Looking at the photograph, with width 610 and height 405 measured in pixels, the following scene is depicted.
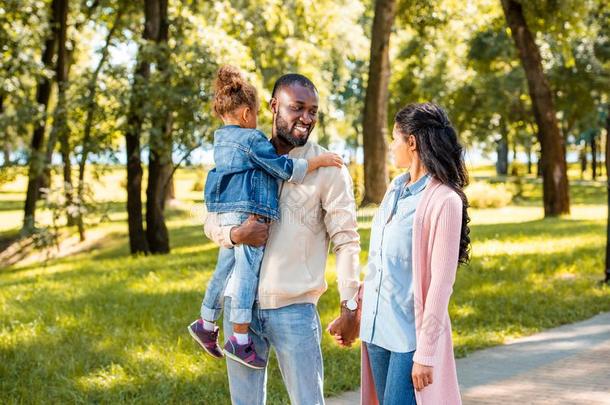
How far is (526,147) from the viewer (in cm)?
7525

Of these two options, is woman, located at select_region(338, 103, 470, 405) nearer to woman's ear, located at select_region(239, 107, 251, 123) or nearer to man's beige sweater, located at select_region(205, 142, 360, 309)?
man's beige sweater, located at select_region(205, 142, 360, 309)

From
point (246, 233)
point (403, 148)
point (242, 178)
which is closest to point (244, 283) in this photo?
point (246, 233)

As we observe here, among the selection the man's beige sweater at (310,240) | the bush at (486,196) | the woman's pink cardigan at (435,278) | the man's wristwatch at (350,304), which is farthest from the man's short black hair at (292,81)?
the bush at (486,196)

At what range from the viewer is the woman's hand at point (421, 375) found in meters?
3.68

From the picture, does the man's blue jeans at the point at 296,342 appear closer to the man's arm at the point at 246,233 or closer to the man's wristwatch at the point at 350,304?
the man's wristwatch at the point at 350,304

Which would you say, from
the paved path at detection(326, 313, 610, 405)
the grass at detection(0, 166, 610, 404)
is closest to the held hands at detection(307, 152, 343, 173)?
the grass at detection(0, 166, 610, 404)

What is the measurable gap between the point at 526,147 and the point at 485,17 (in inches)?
1894

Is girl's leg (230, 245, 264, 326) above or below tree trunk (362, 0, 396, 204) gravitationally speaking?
below

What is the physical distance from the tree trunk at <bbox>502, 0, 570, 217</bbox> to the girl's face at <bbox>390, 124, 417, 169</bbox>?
2082cm

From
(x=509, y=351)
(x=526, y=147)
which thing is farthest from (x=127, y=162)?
(x=526, y=147)

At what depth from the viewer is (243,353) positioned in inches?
158

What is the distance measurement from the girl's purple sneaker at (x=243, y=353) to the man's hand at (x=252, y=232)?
16.6 inches

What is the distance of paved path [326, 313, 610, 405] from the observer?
6.95 meters

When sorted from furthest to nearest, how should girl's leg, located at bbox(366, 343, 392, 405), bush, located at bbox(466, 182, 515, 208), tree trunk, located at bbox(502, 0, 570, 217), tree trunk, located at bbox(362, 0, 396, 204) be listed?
bush, located at bbox(466, 182, 515, 208), tree trunk, located at bbox(502, 0, 570, 217), tree trunk, located at bbox(362, 0, 396, 204), girl's leg, located at bbox(366, 343, 392, 405)
